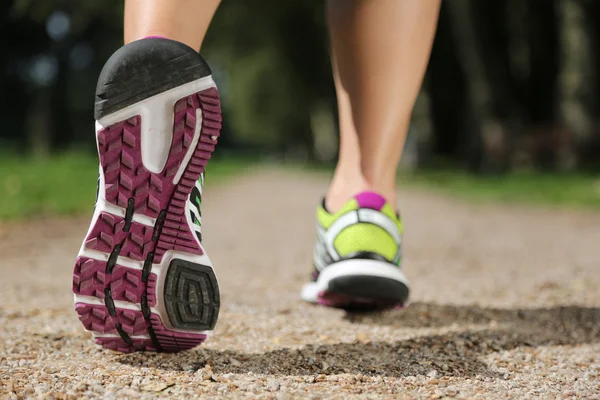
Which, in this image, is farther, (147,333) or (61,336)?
(61,336)

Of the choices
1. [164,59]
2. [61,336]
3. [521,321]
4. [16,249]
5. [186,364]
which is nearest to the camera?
[164,59]

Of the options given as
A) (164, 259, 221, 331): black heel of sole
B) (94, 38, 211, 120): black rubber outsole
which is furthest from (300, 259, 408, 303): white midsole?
(94, 38, 211, 120): black rubber outsole

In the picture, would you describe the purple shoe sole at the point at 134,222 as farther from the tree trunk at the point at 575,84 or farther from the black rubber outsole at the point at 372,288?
the tree trunk at the point at 575,84

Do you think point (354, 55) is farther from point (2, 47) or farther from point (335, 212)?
point (2, 47)

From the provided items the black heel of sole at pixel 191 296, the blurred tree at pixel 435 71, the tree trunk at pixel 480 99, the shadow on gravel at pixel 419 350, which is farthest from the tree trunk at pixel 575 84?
the black heel of sole at pixel 191 296

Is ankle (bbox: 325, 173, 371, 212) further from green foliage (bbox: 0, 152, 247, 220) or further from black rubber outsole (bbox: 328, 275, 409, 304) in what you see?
green foliage (bbox: 0, 152, 247, 220)

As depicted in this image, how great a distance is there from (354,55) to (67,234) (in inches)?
95.7

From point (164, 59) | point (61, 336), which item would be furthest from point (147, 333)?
point (164, 59)

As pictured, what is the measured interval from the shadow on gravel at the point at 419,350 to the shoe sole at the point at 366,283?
10 cm

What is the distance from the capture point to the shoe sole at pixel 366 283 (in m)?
1.47

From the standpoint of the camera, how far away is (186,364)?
121 centimetres

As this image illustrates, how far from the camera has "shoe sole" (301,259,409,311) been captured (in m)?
1.47

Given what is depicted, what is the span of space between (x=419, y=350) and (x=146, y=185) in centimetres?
63

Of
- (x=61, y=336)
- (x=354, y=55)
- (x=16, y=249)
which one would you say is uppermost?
(x=354, y=55)
